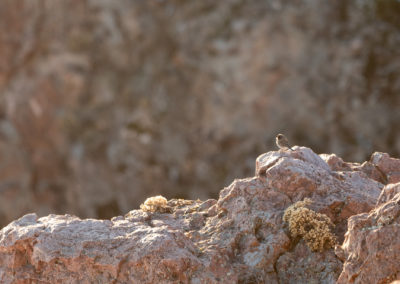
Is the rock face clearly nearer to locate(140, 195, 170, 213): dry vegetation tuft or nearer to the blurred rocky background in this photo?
locate(140, 195, 170, 213): dry vegetation tuft

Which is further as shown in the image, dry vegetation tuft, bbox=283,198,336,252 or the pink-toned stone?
the pink-toned stone

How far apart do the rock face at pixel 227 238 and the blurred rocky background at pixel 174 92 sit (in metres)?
22.8

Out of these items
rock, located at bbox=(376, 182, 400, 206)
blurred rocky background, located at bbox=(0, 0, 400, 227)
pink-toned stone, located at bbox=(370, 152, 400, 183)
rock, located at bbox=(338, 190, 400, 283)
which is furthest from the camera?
blurred rocky background, located at bbox=(0, 0, 400, 227)

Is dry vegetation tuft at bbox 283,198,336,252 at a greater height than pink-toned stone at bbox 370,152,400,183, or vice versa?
pink-toned stone at bbox 370,152,400,183

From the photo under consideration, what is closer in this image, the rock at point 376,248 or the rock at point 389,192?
the rock at point 376,248

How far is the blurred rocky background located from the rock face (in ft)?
74.7

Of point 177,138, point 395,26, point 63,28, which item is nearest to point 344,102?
point 395,26

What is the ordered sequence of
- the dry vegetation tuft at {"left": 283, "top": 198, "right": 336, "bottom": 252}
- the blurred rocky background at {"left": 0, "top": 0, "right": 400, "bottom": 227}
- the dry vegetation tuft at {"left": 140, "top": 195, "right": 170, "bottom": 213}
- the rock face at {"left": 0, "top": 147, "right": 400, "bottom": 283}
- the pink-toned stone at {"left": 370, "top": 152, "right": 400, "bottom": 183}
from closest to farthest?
the rock face at {"left": 0, "top": 147, "right": 400, "bottom": 283} → the dry vegetation tuft at {"left": 283, "top": 198, "right": 336, "bottom": 252} → the dry vegetation tuft at {"left": 140, "top": 195, "right": 170, "bottom": 213} → the pink-toned stone at {"left": 370, "top": 152, "right": 400, "bottom": 183} → the blurred rocky background at {"left": 0, "top": 0, "right": 400, "bottom": 227}

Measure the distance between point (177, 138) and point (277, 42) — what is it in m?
8.89

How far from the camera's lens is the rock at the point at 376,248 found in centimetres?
751

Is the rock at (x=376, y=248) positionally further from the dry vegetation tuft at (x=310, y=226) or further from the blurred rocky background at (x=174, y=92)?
the blurred rocky background at (x=174, y=92)

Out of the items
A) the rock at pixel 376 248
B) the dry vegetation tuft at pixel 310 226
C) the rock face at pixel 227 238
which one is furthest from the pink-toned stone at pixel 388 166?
the rock at pixel 376 248

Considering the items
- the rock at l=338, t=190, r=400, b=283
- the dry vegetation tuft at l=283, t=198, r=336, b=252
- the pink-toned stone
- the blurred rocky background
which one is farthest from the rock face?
the blurred rocky background

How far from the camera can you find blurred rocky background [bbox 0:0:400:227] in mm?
34000
